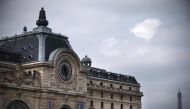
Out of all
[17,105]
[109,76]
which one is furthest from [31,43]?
[109,76]

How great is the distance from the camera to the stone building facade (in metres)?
92.7

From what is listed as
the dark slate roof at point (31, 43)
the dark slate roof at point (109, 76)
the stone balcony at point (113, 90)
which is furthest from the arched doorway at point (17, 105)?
the dark slate roof at point (109, 76)

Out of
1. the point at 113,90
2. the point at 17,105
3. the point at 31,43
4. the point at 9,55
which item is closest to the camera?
the point at 17,105

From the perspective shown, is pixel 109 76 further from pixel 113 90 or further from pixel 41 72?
pixel 41 72

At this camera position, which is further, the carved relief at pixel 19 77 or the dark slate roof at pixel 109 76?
the dark slate roof at pixel 109 76

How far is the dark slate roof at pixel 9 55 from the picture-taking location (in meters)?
97.6

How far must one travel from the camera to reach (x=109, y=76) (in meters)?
126

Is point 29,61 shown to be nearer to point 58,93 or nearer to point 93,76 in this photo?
point 58,93

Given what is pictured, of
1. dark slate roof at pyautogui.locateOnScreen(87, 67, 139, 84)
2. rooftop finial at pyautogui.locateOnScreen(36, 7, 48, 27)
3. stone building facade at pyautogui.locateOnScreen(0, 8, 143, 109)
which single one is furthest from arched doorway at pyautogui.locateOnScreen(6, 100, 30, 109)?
dark slate roof at pyautogui.locateOnScreen(87, 67, 139, 84)

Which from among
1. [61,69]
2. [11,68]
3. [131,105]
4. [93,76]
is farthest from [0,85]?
[131,105]

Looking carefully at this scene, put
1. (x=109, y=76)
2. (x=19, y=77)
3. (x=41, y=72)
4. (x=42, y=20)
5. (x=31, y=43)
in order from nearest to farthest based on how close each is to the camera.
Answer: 1. (x=19, y=77)
2. (x=41, y=72)
3. (x=31, y=43)
4. (x=42, y=20)
5. (x=109, y=76)

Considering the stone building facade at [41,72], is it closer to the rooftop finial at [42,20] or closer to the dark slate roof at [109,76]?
the rooftop finial at [42,20]

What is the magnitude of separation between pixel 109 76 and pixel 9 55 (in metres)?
33.3

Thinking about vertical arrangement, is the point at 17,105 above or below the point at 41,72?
below
